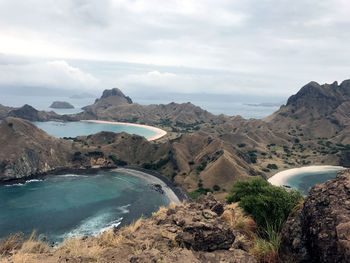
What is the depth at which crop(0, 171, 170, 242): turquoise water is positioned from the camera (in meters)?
66.4

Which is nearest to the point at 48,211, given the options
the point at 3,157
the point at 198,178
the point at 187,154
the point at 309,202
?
the point at 3,157

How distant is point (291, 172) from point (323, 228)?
5213 inches

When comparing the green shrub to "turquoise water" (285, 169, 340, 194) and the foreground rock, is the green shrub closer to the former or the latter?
"turquoise water" (285, 169, 340, 194)

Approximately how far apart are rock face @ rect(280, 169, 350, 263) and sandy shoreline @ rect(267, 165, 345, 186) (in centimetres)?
10695

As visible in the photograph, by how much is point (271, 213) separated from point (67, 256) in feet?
50.9

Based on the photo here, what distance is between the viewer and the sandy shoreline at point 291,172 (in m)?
111

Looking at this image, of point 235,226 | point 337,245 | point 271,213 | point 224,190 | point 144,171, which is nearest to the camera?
point 337,245

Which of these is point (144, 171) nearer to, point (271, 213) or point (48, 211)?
point (48, 211)

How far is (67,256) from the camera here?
9305 mm

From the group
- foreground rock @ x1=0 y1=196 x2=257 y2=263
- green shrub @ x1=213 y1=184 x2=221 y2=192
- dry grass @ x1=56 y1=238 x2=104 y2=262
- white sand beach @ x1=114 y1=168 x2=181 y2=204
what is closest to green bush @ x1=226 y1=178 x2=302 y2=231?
foreground rock @ x1=0 y1=196 x2=257 y2=263

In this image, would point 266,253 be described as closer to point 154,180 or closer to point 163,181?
point 163,181

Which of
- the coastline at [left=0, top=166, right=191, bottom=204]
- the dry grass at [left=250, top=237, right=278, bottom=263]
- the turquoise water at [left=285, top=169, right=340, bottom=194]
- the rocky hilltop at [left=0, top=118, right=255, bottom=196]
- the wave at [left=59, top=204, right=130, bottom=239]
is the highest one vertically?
the dry grass at [left=250, top=237, right=278, bottom=263]

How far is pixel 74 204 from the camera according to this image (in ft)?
272

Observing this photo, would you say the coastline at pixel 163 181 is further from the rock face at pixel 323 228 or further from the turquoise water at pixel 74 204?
the rock face at pixel 323 228
